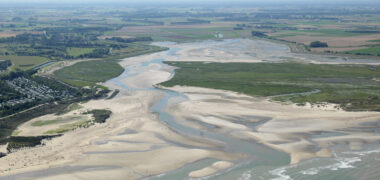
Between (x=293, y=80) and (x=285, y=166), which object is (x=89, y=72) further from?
(x=285, y=166)

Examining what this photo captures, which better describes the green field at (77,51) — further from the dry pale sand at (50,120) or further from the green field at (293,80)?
the dry pale sand at (50,120)

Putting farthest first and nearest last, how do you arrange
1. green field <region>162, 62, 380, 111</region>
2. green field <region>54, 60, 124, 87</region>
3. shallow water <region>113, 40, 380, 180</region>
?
green field <region>54, 60, 124, 87</region> < green field <region>162, 62, 380, 111</region> < shallow water <region>113, 40, 380, 180</region>

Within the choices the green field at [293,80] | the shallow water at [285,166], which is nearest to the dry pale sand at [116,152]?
the shallow water at [285,166]

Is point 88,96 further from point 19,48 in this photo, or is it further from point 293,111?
point 19,48

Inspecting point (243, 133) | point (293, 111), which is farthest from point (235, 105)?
point (243, 133)

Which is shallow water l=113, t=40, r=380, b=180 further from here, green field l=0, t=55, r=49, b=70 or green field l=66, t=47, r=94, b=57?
green field l=66, t=47, r=94, b=57

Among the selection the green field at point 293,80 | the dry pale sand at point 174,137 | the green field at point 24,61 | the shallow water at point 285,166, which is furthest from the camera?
the green field at point 24,61

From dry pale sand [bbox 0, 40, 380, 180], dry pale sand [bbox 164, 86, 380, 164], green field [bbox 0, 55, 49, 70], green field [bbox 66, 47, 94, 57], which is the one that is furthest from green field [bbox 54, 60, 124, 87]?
dry pale sand [bbox 164, 86, 380, 164]
